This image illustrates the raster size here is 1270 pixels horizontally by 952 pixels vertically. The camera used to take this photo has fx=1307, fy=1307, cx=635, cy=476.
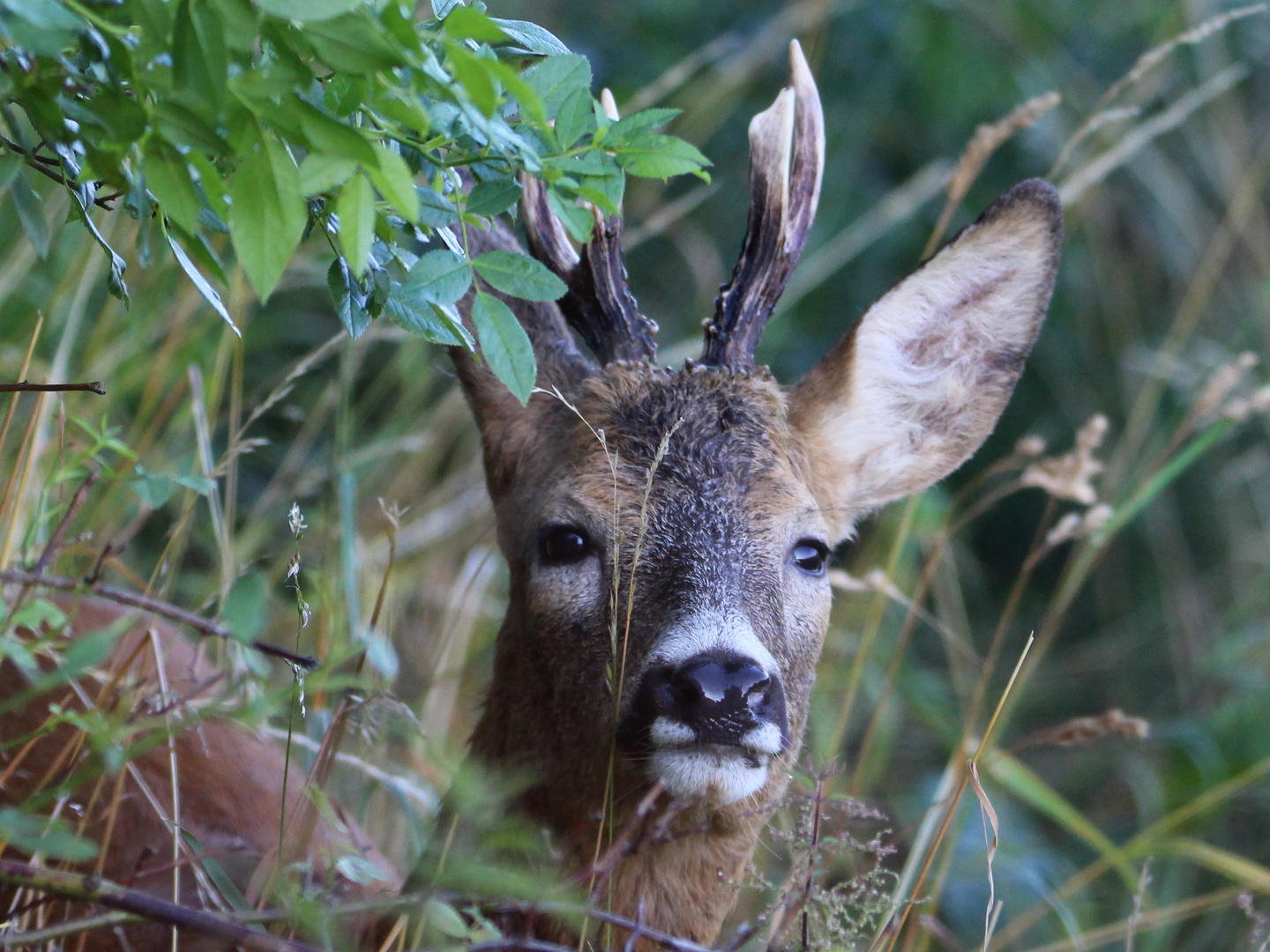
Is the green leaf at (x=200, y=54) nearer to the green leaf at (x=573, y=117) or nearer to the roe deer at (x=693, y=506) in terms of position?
the green leaf at (x=573, y=117)

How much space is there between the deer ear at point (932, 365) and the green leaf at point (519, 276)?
133cm

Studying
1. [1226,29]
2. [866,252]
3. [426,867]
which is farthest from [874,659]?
[1226,29]

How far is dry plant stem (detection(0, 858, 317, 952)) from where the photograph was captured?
1.32 metres

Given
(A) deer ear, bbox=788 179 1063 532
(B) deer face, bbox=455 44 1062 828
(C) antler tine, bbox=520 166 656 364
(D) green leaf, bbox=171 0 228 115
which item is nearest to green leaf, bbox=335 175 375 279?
(D) green leaf, bbox=171 0 228 115

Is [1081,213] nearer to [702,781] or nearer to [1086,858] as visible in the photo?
[1086,858]

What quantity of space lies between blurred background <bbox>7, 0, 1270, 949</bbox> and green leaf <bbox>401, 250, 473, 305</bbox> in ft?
4.97

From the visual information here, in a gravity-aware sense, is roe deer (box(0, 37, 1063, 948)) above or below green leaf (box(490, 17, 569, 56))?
below

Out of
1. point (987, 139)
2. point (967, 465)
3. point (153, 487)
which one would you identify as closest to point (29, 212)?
point (153, 487)

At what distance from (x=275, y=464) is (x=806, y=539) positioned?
3.44 m

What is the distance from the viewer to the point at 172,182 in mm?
1493

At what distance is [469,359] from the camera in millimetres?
3102

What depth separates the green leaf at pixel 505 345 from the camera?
182cm

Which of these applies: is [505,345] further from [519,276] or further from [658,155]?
[658,155]

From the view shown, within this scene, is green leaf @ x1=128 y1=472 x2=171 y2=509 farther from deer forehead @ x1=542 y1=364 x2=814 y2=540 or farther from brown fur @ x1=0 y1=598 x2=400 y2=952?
deer forehead @ x1=542 y1=364 x2=814 y2=540
